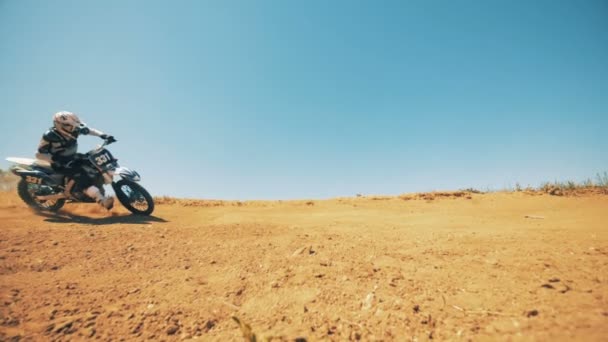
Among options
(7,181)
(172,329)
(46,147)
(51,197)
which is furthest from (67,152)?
(7,181)

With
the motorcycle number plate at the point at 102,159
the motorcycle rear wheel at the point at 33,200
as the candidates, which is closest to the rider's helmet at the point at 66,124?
the motorcycle number plate at the point at 102,159

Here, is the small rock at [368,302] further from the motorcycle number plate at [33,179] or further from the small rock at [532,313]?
the motorcycle number plate at [33,179]

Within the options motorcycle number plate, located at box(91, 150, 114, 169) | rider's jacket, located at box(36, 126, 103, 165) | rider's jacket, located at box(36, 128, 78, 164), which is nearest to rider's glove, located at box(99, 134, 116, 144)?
motorcycle number plate, located at box(91, 150, 114, 169)

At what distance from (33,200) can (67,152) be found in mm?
1449

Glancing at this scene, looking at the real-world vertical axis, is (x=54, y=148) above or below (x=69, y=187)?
above

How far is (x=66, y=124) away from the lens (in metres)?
6.36

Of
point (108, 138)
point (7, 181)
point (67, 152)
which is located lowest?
point (7, 181)

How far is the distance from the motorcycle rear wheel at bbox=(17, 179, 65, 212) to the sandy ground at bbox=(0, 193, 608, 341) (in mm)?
3120

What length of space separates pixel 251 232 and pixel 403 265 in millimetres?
2236

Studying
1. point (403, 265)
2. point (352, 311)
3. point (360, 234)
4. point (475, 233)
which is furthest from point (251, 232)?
point (475, 233)

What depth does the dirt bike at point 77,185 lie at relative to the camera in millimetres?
6414

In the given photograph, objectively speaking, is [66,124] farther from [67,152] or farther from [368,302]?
[368,302]

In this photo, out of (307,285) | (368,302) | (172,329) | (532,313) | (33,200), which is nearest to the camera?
(532,313)

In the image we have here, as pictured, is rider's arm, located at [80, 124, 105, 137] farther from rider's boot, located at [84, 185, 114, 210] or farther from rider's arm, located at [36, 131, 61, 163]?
rider's boot, located at [84, 185, 114, 210]
